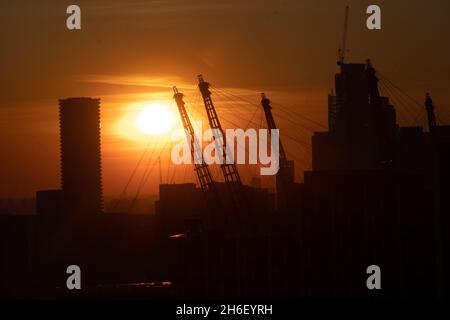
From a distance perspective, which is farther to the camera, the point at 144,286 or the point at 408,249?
the point at 144,286

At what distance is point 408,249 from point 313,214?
46.7 feet

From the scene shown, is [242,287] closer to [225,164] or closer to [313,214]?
[313,214]

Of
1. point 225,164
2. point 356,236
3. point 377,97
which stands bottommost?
point 356,236

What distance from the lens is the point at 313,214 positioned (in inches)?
5620

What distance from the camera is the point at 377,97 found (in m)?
180
